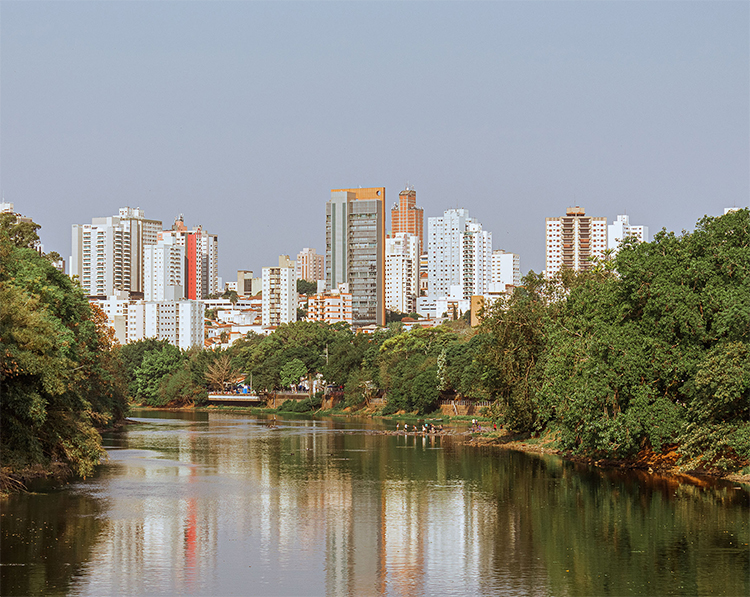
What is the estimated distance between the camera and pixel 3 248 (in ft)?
134

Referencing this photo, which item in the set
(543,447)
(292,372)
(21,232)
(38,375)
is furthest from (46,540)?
(292,372)

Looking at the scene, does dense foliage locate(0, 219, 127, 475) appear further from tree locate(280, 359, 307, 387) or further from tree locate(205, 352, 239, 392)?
tree locate(205, 352, 239, 392)

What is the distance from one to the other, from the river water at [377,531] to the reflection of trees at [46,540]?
2.7 inches

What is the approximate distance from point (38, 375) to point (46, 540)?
8.48 metres

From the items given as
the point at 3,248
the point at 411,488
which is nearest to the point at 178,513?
the point at 411,488

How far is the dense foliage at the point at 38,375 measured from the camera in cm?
3416

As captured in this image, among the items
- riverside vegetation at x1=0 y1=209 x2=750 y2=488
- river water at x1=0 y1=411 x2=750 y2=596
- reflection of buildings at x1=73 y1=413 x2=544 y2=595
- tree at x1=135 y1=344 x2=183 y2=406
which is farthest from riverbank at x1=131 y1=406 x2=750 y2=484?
tree at x1=135 y1=344 x2=183 y2=406

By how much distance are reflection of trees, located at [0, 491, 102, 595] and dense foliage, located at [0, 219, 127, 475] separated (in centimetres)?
208

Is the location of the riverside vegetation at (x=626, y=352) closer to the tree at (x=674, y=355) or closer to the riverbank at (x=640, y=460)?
the tree at (x=674, y=355)

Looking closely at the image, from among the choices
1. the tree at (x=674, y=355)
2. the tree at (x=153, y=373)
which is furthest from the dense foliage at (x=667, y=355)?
the tree at (x=153, y=373)

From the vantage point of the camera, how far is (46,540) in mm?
28094

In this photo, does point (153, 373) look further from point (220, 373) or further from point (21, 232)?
point (21, 232)

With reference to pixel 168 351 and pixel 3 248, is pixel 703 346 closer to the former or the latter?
pixel 3 248

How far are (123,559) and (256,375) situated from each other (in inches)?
4006
